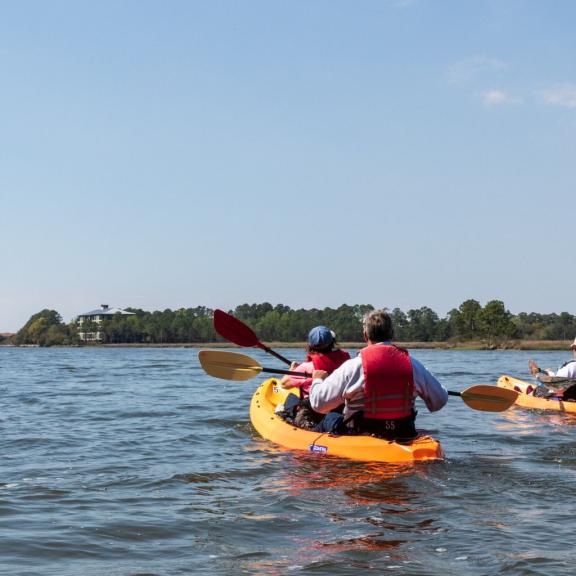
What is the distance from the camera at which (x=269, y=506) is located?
5.39 meters

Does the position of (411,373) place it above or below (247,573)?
above

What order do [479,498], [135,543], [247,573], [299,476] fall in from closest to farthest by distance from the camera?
[247,573] < [135,543] < [479,498] < [299,476]

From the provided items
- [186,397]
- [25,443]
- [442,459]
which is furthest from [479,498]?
[186,397]

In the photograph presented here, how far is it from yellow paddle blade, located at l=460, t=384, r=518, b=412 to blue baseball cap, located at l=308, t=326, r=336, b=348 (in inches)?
59.1

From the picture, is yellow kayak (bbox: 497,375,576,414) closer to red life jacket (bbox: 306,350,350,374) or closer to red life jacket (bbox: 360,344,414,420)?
red life jacket (bbox: 306,350,350,374)

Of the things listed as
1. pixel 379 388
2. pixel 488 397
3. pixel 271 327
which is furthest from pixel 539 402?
pixel 271 327

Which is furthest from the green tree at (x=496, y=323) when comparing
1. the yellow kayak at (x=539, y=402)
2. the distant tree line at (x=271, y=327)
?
the yellow kayak at (x=539, y=402)

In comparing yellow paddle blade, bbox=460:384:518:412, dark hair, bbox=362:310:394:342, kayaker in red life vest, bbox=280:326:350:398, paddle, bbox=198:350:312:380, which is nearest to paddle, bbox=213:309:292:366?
paddle, bbox=198:350:312:380

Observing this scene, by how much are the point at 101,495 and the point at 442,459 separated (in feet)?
9.23

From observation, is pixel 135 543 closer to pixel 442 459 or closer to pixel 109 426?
pixel 442 459

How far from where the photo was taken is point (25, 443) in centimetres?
861

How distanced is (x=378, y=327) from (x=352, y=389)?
0.56 m

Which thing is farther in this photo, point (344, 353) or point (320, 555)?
point (344, 353)

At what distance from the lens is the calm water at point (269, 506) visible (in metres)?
4.11
